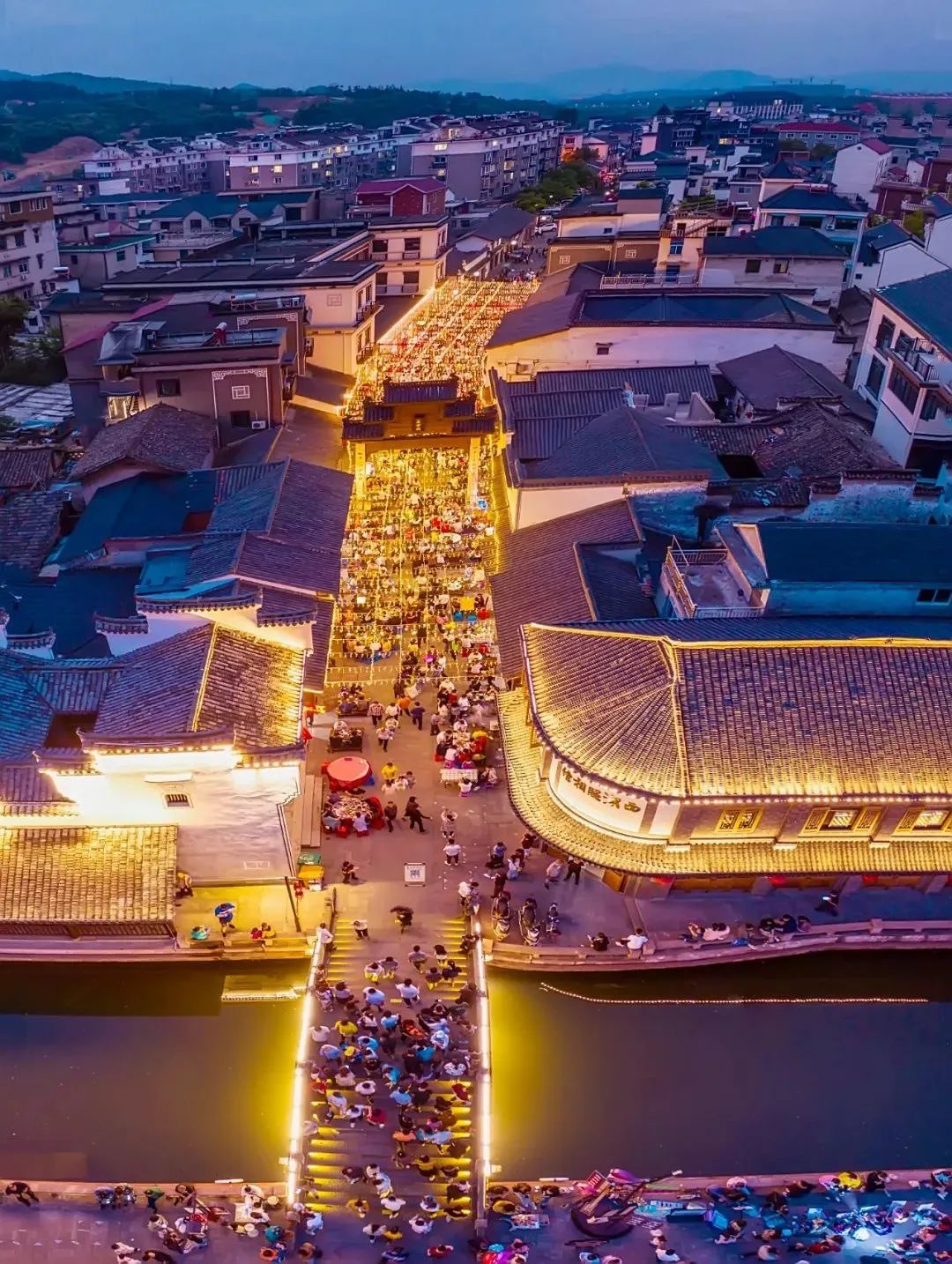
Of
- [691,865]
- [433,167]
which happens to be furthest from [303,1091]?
[433,167]

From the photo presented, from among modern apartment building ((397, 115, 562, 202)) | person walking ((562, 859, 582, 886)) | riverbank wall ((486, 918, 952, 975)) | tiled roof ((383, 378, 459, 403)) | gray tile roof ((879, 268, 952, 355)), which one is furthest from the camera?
modern apartment building ((397, 115, 562, 202))

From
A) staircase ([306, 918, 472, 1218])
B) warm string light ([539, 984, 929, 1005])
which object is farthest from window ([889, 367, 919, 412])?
staircase ([306, 918, 472, 1218])

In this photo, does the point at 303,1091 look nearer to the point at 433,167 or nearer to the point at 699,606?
the point at 699,606

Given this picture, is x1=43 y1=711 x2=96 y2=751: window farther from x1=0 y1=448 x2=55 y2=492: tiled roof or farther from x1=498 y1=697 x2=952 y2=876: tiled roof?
x1=0 y1=448 x2=55 y2=492: tiled roof

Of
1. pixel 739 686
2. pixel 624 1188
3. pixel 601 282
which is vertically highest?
pixel 601 282

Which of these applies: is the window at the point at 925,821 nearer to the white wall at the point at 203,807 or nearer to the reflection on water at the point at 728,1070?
the reflection on water at the point at 728,1070

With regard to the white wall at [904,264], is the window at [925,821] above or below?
below

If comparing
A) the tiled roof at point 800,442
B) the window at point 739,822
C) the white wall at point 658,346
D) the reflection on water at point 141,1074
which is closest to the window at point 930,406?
the tiled roof at point 800,442
